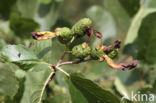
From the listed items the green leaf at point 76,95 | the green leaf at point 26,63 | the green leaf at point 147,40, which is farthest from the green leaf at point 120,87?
the green leaf at point 26,63

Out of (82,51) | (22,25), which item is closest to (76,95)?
(82,51)

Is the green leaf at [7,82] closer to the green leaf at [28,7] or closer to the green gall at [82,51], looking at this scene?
the green gall at [82,51]

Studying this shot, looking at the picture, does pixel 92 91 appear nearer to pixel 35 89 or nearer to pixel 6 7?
pixel 35 89

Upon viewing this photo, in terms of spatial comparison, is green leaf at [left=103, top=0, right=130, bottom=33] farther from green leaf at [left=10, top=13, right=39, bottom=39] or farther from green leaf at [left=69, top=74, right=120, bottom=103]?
green leaf at [left=69, top=74, right=120, bottom=103]

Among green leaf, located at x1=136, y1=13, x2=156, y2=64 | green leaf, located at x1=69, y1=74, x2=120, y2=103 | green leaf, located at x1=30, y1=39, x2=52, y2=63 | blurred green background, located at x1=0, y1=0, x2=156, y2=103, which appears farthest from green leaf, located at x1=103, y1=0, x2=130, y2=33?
green leaf, located at x1=69, y1=74, x2=120, y2=103

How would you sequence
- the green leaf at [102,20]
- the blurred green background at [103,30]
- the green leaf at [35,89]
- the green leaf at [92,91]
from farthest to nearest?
the green leaf at [102,20], the blurred green background at [103,30], the green leaf at [35,89], the green leaf at [92,91]

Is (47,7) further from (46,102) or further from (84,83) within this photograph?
(84,83)
